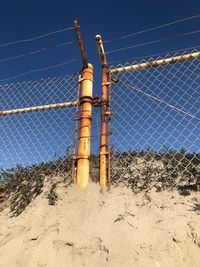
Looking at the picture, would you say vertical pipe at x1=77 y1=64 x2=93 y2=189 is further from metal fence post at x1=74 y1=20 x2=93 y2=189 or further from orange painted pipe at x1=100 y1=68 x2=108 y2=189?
orange painted pipe at x1=100 y1=68 x2=108 y2=189

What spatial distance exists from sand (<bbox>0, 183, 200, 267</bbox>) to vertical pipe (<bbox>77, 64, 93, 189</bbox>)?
134mm

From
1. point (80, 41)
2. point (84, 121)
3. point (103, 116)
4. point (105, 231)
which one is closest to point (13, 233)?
point (105, 231)

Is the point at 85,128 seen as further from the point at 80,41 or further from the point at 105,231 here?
the point at 105,231

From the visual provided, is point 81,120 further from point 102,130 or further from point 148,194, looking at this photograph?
point 148,194

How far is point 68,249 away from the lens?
256 cm

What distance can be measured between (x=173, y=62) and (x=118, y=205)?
67.6 inches

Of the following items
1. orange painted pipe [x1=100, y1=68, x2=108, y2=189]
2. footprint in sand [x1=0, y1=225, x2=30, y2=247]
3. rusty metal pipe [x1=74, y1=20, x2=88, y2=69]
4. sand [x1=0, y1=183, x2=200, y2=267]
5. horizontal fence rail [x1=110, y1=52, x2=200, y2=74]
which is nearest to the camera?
sand [x1=0, y1=183, x2=200, y2=267]

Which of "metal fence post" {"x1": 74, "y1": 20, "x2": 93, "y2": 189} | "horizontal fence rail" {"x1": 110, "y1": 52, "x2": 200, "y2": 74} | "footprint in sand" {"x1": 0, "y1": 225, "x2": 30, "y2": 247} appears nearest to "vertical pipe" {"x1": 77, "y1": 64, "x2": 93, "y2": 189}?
"metal fence post" {"x1": 74, "y1": 20, "x2": 93, "y2": 189}

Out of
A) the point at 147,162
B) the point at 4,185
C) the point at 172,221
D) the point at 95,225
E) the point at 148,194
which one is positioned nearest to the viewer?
the point at 172,221

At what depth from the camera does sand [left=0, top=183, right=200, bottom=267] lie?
7.65 feet

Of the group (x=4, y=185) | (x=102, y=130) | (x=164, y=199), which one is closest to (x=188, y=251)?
(x=164, y=199)

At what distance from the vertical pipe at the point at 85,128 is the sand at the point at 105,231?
0.44 feet

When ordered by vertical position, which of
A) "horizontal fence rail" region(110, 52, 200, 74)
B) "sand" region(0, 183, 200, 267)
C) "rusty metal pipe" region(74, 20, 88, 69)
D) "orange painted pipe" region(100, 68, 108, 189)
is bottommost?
"sand" region(0, 183, 200, 267)

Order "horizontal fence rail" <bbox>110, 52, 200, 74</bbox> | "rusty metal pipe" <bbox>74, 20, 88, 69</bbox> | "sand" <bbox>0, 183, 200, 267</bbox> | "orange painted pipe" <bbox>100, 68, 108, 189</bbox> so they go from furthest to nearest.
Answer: "rusty metal pipe" <bbox>74, 20, 88, 69</bbox>, "horizontal fence rail" <bbox>110, 52, 200, 74</bbox>, "orange painted pipe" <bbox>100, 68, 108, 189</bbox>, "sand" <bbox>0, 183, 200, 267</bbox>
